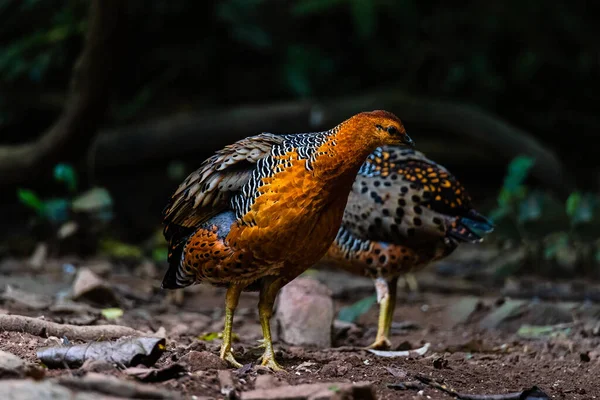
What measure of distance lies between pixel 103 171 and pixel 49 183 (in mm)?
871

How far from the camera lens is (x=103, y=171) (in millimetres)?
9438

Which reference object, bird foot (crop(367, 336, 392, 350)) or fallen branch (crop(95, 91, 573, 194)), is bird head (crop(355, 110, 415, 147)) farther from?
fallen branch (crop(95, 91, 573, 194))

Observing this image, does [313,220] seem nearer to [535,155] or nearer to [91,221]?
[91,221]

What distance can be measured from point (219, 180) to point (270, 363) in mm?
903

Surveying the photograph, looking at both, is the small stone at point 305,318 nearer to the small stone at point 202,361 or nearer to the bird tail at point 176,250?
the bird tail at point 176,250

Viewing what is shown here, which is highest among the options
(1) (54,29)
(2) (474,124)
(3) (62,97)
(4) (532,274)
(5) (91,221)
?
(1) (54,29)

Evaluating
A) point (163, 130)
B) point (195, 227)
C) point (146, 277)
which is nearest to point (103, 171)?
point (163, 130)

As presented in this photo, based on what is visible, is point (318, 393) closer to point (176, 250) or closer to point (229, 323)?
point (229, 323)

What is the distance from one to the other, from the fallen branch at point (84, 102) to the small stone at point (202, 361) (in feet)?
13.5

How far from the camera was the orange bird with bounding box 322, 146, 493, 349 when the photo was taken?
505 centimetres

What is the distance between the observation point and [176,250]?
4160 mm

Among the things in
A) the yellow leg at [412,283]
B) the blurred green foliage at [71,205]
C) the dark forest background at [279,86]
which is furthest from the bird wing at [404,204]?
the blurred green foliage at [71,205]

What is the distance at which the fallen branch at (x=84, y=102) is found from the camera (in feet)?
22.6

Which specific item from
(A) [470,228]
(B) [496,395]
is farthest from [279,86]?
(B) [496,395]
